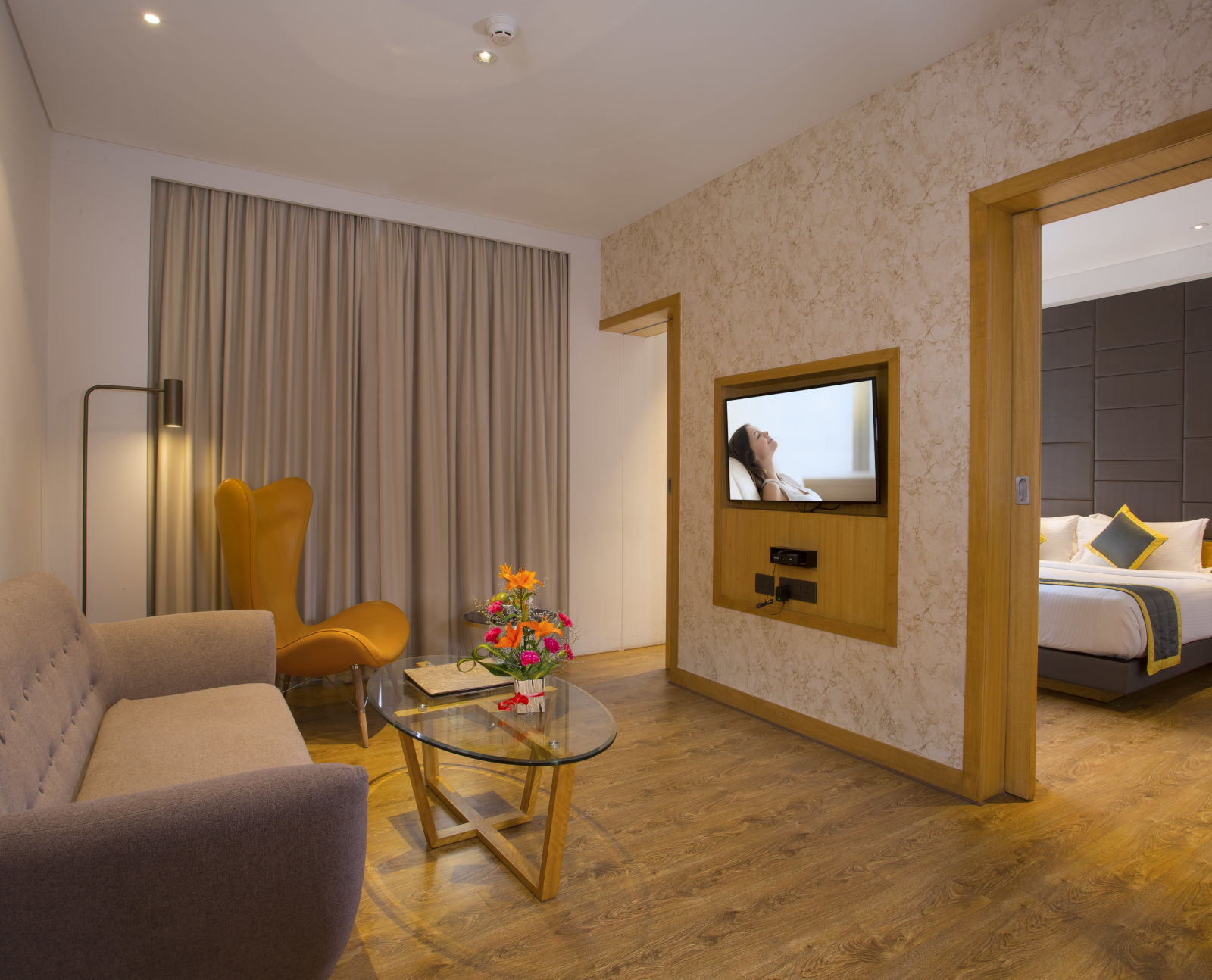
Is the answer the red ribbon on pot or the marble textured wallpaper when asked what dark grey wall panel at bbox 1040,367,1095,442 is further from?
the red ribbon on pot

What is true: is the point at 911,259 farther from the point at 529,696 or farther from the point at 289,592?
the point at 289,592

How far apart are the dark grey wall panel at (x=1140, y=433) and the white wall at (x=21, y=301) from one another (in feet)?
21.5

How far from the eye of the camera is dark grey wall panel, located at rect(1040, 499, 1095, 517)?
5.57 metres

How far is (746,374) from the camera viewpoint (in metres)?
3.70

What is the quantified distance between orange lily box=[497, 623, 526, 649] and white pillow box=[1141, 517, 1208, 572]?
4.77 meters

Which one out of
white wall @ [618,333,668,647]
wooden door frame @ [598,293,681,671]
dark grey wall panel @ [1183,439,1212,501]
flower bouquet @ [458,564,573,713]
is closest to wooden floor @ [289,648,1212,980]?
flower bouquet @ [458,564,573,713]

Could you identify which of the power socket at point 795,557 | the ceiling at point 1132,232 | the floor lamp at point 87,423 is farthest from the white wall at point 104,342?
the ceiling at point 1132,232

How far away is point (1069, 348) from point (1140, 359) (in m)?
0.53

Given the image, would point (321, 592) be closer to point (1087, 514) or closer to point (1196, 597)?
point (1196, 597)

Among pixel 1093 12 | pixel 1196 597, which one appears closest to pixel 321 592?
pixel 1093 12

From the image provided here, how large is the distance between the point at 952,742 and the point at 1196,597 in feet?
8.56

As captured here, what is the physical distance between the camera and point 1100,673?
3801 millimetres

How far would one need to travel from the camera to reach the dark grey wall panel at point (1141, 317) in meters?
5.03

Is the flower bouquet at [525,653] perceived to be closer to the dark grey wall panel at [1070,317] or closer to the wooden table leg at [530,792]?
the wooden table leg at [530,792]
